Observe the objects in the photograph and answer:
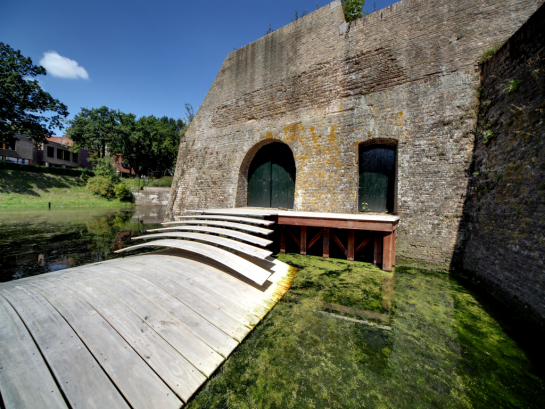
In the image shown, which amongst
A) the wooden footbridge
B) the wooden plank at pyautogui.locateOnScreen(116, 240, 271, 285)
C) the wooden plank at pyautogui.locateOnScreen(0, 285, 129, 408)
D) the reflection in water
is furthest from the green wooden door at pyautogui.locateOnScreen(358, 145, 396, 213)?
the reflection in water

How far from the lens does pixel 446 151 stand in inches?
188

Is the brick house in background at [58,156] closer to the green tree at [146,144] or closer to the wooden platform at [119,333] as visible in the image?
the green tree at [146,144]

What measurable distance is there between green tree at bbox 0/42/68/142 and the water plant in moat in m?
29.5

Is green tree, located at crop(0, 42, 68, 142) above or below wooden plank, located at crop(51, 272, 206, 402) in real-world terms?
above

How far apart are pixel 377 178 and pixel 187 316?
5.81m

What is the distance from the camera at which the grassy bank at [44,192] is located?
15.9m

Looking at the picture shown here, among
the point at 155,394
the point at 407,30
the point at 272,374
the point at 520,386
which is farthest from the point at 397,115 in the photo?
the point at 155,394

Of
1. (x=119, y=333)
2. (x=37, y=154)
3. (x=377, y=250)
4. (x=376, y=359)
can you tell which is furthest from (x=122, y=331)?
(x=37, y=154)

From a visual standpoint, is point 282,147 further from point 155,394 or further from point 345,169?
point 155,394

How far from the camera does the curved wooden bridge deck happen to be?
1.40 meters

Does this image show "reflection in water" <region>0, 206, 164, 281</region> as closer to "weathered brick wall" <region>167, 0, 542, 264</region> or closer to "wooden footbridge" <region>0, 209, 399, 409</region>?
"wooden footbridge" <region>0, 209, 399, 409</region>

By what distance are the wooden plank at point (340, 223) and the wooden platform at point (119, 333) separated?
6.61ft

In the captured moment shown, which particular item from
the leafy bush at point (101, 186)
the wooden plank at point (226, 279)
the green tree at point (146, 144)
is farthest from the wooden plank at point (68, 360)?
the green tree at point (146, 144)

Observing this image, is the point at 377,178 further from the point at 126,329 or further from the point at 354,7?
the point at 354,7
